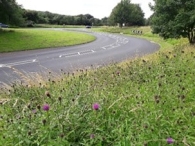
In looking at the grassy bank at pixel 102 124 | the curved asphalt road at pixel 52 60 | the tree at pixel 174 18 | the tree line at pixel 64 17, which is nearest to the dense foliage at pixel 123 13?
the tree line at pixel 64 17

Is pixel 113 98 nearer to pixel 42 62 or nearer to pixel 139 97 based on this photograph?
pixel 139 97

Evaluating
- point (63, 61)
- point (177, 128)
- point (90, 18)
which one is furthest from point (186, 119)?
point (90, 18)

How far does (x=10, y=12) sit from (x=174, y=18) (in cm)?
2303

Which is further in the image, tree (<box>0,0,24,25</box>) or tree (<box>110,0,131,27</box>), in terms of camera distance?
tree (<box>110,0,131,27</box>)

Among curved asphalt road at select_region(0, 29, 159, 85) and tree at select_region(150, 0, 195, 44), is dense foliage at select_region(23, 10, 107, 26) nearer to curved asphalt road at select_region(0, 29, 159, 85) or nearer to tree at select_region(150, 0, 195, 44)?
curved asphalt road at select_region(0, 29, 159, 85)

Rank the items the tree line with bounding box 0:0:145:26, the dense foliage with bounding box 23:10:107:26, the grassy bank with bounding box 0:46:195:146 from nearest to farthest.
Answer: the grassy bank with bounding box 0:46:195:146 < the tree line with bounding box 0:0:145:26 < the dense foliage with bounding box 23:10:107:26

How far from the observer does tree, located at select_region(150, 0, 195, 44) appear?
65.8 feet

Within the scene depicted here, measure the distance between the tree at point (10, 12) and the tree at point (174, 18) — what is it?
2089 cm

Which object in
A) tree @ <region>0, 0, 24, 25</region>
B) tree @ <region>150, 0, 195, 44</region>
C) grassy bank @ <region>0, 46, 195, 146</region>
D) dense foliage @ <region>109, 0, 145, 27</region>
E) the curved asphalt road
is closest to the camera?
grassy bank @ <region>0, 46, 195, 146</region>

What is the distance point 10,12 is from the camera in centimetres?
3656

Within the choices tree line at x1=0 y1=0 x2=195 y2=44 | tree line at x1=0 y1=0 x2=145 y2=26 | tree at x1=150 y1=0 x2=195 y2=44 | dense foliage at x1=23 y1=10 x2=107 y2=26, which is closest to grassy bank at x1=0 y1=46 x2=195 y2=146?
tree line at x1=0 y1=0 x2=195 y2=44

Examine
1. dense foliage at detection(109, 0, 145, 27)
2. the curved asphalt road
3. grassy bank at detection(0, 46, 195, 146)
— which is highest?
dense foliage at detection(109, 0, 145, 27)

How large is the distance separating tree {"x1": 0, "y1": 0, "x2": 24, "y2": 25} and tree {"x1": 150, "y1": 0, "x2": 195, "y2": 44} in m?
20.9

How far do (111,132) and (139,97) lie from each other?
1075 millimetres
